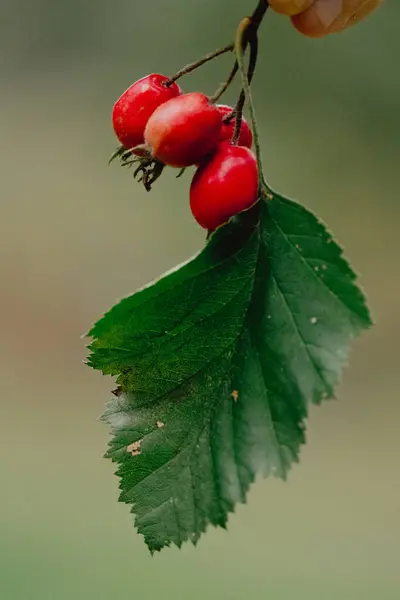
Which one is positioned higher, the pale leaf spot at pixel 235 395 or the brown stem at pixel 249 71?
the brown stem at pixel 249 71

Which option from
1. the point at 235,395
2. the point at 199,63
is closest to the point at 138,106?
the point at 199,63

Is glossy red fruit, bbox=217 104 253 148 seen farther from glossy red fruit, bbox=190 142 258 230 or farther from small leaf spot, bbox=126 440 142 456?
small leaf spot, bbox=126 440 142 456

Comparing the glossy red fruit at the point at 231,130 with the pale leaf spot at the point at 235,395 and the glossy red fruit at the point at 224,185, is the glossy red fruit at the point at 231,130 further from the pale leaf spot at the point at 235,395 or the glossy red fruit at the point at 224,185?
the pale leaf spot at the point at 235,395

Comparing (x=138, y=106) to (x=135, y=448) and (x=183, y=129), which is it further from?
(x=135, y=448)

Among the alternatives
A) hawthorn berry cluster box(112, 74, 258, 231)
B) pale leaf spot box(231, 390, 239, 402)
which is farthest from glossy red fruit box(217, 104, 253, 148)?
pale leaf spot box(231, 390, 239, 402)

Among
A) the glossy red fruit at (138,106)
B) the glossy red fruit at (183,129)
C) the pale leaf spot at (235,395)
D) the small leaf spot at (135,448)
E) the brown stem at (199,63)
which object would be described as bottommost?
the pale leaf spot at (235,395)

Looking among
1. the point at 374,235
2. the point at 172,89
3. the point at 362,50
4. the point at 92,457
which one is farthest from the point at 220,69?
the point at 172,89

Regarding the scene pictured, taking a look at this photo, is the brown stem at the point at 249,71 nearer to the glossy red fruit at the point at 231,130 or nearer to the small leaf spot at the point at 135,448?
the glossy red fruit at the point at 231,130

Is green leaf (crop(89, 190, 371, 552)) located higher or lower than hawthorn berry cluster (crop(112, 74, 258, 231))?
lower

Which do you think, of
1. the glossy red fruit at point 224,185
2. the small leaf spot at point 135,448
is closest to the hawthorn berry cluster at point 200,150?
the glossy red fruit at point 224,185
